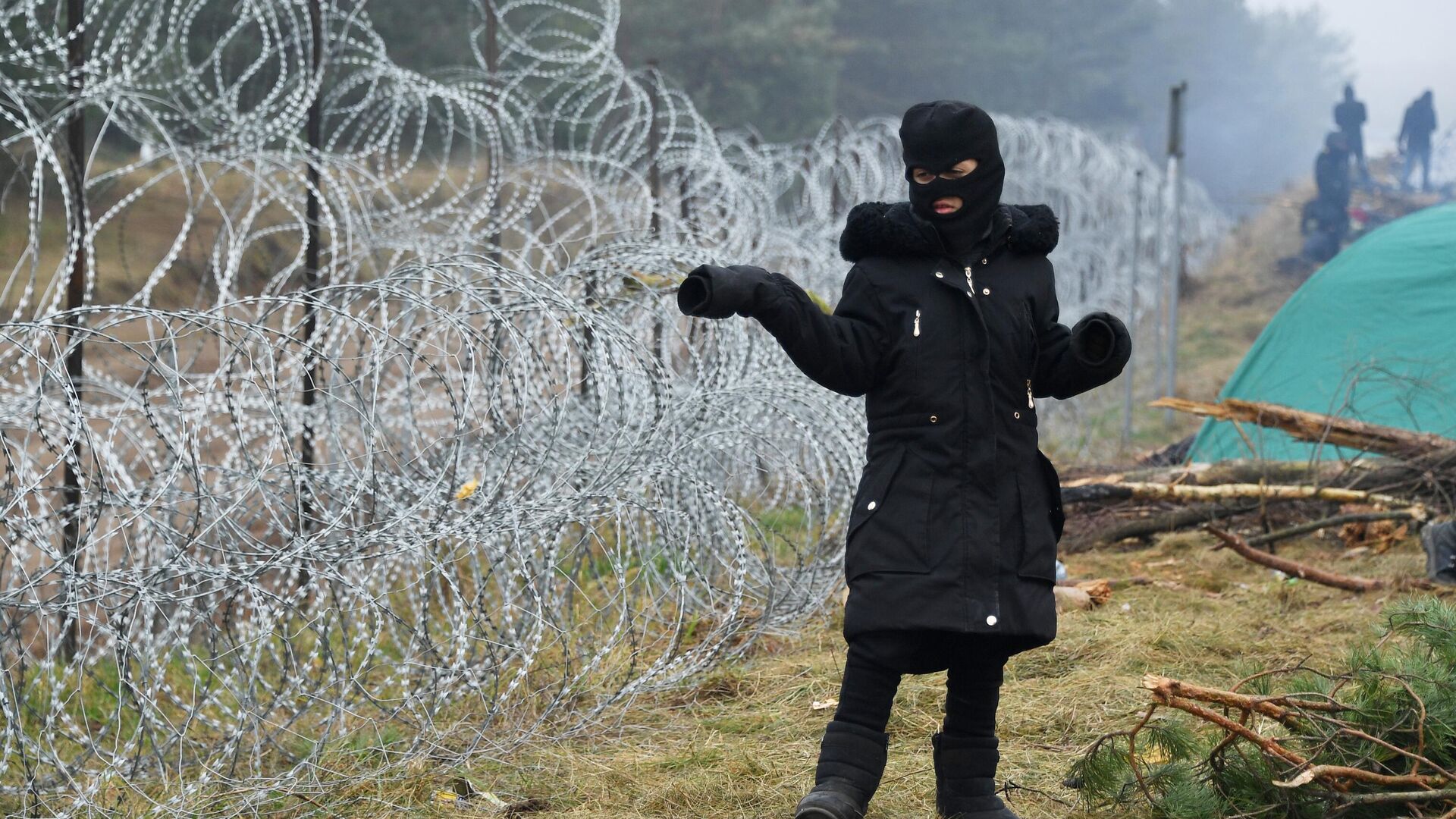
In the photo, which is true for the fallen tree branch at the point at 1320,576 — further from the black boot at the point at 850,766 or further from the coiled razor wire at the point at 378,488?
the black boot at the point at 850,766

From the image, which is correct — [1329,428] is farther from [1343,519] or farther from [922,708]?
[922,708]

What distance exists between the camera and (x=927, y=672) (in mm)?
2744

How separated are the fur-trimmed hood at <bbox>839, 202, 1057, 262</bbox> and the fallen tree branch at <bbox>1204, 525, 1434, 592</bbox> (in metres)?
2.43

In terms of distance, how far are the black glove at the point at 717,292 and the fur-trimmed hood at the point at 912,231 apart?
347mm

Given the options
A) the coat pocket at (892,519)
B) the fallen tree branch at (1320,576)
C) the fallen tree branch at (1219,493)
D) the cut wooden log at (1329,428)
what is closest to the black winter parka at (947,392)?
the coat pocket at (892,519)

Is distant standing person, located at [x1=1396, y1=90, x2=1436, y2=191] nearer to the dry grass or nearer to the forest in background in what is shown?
the forest in background

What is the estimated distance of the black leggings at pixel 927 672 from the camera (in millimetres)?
2688

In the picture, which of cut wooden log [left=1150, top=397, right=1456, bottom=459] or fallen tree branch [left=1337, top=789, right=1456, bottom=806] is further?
cut wooden log [left=1150, top=397, right=1456, bottom=459]

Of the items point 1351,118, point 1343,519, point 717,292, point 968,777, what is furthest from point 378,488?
point 1351,118

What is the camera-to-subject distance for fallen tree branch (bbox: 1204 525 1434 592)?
15.9 feet

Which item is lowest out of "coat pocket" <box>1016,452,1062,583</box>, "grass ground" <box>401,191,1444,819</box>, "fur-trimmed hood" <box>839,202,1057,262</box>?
"grass ground" <box>401,191,1444,819</box>

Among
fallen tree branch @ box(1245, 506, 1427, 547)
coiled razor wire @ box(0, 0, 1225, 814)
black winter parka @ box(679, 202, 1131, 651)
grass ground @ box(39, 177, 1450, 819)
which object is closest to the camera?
black winter parka @ box(679, 202, 1131, 651)

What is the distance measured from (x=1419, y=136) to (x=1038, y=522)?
28700 mm

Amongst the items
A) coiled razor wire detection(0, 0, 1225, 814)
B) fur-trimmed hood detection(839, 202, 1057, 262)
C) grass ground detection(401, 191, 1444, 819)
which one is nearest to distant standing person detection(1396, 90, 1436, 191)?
coiled razor wire detection(0, 0, 1225, 814)
